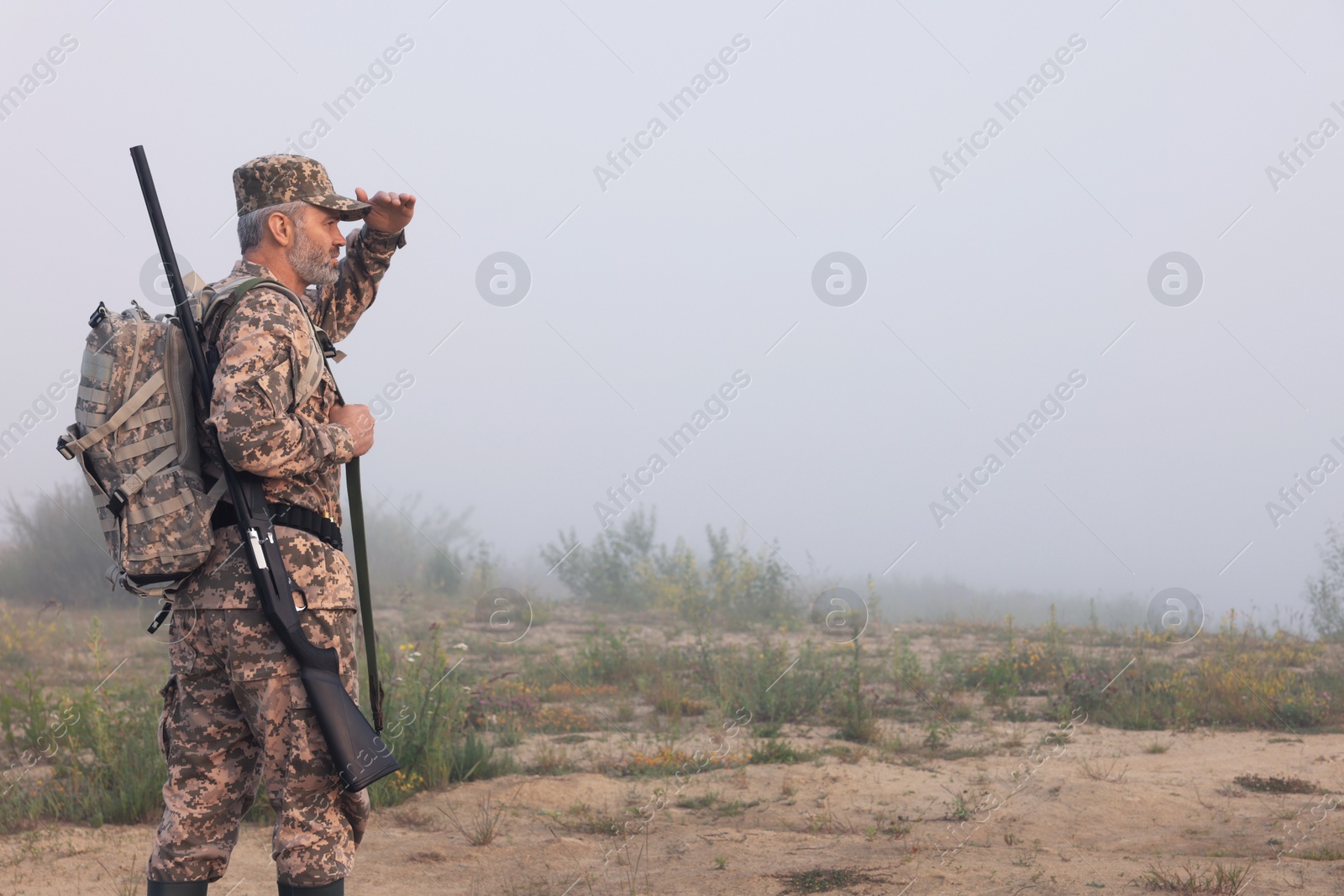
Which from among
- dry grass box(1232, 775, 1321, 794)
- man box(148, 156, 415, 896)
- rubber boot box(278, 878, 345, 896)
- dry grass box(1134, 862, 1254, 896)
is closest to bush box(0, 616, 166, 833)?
man box(148, 156, 415, 896)

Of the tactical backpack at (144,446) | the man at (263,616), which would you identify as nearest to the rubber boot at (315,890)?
the man at (263,616)

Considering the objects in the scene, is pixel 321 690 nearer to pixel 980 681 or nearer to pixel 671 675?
pixel 671 675

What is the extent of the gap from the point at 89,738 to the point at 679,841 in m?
3.42

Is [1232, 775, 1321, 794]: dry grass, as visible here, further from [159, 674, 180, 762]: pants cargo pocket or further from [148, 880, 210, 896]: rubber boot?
[159, 674, 180, 762]: pants cargo pocket

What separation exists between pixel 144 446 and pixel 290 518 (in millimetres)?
390

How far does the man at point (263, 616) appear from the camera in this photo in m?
2.43

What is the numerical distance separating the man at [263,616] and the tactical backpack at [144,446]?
85 mm

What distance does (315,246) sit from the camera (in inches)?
110

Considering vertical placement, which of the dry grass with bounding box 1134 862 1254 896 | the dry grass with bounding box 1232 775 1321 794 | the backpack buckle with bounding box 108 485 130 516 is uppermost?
the backpack buckle with bounding box 108 485 130 516

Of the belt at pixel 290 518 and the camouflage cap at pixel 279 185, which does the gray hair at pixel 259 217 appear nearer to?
the camouflage cap at pixel 279 185

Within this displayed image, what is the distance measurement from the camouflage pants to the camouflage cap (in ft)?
3.72

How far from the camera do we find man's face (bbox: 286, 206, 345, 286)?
277 centimetres

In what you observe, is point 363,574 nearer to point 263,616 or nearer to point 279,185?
point 263,616

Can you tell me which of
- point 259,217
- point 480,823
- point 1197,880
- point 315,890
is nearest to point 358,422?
point 259,217
